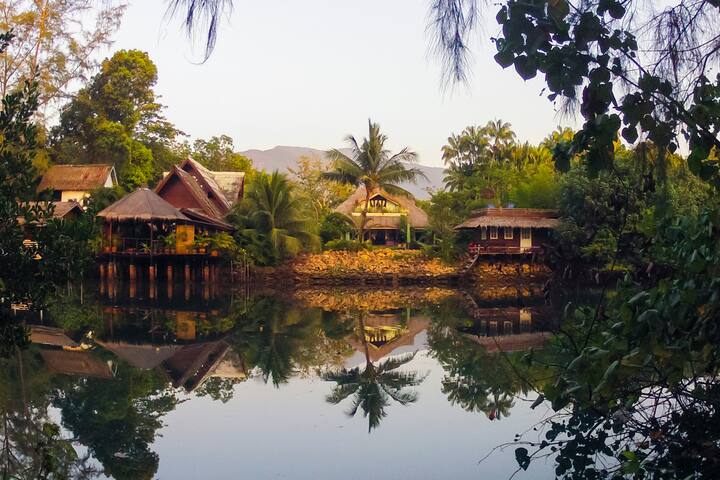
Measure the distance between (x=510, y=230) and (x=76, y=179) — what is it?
1770cm

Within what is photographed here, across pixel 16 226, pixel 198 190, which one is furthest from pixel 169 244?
pixel 16 226

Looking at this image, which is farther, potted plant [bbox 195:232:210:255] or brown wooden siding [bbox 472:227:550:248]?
brown wooden siding [bbox 472:227:550:248]

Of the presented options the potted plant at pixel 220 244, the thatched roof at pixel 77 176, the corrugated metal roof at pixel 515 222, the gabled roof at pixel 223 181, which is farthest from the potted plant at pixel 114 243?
the corrugated metal roof at pixel 515 222

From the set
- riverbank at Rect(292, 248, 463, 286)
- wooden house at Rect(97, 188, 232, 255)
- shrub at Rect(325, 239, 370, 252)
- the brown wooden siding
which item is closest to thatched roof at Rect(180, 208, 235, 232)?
wooden house at Rect(97, 188, 232, 255)

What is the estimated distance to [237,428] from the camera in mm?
6301

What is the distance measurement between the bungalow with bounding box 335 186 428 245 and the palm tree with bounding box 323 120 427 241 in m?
3.41

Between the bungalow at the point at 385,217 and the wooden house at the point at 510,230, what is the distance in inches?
202

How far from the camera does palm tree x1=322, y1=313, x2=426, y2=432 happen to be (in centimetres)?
715

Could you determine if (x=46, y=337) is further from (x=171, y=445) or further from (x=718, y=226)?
(x=718, y=226)

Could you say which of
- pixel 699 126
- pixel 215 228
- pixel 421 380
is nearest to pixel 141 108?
pixel 215 228

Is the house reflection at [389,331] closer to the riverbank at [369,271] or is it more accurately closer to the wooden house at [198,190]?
the riverbank at [369,271]

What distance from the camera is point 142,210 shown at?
24156 millimetres

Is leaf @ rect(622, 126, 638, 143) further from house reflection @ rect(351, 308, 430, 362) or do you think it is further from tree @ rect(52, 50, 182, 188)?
tree @ rect(52, 50, 182, 188)

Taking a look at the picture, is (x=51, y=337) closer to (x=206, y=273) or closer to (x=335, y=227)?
(x=206, y=273)
